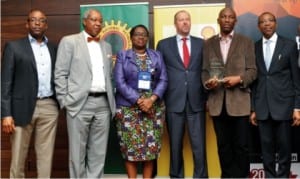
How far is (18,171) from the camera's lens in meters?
3.51

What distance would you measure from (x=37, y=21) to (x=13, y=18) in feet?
4.97

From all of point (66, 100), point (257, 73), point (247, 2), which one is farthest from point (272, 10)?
point (66, 100)

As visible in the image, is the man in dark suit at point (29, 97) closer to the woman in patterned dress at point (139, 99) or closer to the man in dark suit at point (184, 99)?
the woman in patterned dress at point (139, 99)

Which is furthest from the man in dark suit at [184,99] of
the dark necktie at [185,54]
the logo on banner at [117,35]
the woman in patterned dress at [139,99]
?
the logo on banner at [117,35]

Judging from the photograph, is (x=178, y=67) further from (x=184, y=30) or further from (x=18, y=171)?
(x=18, y=171)

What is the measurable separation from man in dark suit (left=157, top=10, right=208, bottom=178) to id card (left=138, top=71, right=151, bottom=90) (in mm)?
266

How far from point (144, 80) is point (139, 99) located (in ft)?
0.61

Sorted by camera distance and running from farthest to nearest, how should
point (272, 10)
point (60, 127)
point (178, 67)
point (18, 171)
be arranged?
point (60, 127) → point (272, 10) → point (178, 67) → point (18, 171)

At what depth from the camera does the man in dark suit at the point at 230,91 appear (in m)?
3.60

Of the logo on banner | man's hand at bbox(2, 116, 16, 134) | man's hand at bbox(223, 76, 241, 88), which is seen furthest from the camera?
the logo on banner

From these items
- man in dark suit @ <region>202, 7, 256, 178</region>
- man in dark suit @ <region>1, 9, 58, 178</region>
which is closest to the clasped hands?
man in dark suit @ <region>202, 7, 256, 178</region>

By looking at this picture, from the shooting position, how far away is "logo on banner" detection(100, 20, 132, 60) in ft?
14.5

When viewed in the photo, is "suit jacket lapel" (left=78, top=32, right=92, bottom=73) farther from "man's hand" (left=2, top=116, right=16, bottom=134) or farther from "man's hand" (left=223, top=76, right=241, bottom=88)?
"man's hand" (left=223, top=76, right=241, bottom=88)

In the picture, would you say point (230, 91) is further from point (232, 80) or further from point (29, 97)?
point (29, 97)
